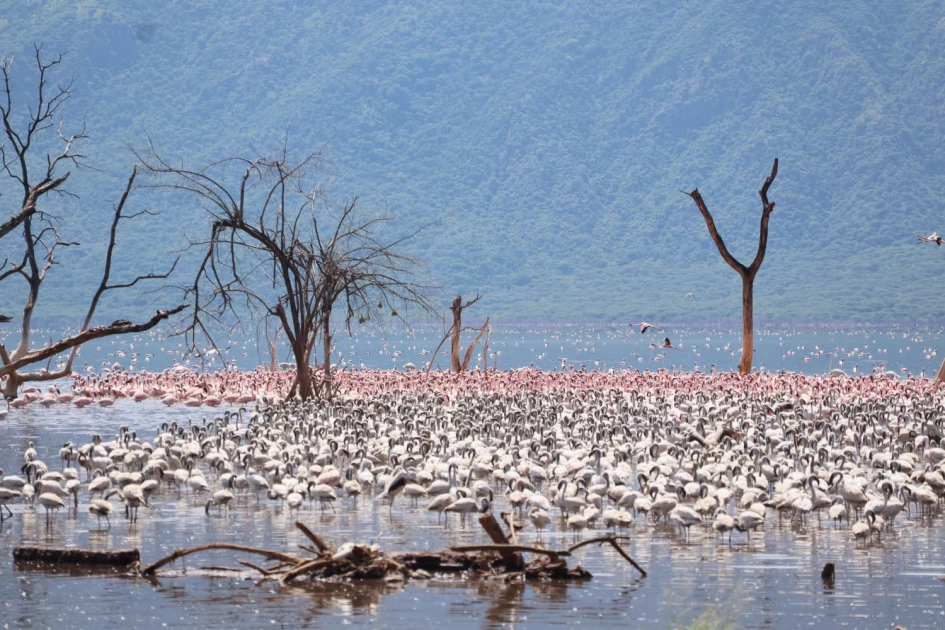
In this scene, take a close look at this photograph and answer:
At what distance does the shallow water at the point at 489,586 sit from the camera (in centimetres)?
1098

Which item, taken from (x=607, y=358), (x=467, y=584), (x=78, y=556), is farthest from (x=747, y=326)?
(x=607, y=358)

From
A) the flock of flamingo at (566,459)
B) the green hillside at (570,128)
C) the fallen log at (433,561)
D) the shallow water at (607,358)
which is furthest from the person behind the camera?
the green hillside at (570,128)

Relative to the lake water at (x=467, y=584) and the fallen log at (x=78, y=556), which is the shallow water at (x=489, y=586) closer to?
the lake water at (x=467, y=584)

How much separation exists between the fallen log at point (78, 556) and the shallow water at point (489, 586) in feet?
0.63

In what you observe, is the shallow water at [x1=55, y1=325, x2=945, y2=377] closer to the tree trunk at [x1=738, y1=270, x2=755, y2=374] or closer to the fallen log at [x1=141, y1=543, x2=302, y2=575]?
the tree trunk at [x1=738, y1=270, x2=755, y2=374]

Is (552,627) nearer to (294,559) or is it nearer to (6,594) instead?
(294,559)

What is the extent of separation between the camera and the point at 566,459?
18406 mm

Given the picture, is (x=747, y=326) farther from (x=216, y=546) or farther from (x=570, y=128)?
(x=570, y=128)

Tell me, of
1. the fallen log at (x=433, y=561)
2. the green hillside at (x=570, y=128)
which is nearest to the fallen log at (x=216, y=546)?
the fallen log at (x=433, y=561)

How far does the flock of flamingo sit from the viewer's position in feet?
49.9

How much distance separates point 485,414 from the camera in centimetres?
2462

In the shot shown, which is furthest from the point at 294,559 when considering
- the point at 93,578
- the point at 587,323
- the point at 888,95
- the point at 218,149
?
the point at 888,95

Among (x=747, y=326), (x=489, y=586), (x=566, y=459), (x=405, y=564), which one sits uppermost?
(x=747, y=326)

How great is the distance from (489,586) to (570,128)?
498ft
